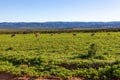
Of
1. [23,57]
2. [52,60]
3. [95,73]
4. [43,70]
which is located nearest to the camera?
[95,73]

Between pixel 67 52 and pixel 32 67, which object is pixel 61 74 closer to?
pixel 32 67

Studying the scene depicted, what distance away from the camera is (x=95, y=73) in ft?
58.1

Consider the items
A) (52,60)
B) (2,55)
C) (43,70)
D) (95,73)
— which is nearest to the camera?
(95,73)

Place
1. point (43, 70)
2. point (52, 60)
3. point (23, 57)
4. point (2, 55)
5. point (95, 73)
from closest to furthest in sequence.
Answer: point (95, 73), point (43, 70), point (52, 60), point (23, 57), point (2, 55)

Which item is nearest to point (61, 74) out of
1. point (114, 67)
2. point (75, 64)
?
point (75, 64)

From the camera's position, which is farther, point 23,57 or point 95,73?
point 23,57

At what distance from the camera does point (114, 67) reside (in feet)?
58.6

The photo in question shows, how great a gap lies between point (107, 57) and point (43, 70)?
4972 mm

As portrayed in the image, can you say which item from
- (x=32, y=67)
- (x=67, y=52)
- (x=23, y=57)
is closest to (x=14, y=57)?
(x=23, y=57)

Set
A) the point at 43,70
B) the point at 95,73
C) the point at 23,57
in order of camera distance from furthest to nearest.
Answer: the point at 23,57 < the point at 43,70 < the point at 95,73

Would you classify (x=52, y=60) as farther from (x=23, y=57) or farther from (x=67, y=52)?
(x=67, y=52)

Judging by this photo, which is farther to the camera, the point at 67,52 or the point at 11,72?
the point at 67,52

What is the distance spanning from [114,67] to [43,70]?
429 cm

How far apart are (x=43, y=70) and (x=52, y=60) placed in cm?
175
